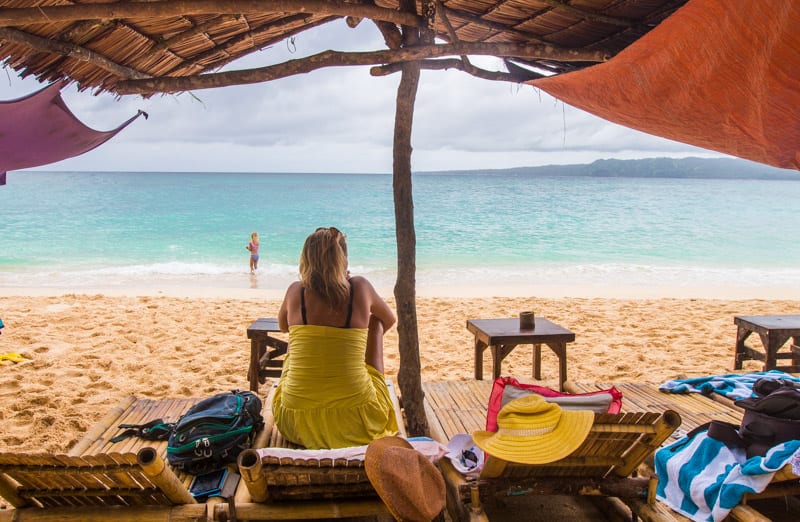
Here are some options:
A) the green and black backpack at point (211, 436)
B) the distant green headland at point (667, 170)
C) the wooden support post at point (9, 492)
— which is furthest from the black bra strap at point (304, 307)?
the distant green headland at point (667, 170)

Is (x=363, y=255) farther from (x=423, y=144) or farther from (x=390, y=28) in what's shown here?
(x=423, y=144)

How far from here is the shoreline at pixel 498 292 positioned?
8.54 m

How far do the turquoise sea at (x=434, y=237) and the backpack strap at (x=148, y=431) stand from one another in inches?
302

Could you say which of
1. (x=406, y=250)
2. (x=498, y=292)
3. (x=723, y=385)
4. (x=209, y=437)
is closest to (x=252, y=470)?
(x=209, y=437)

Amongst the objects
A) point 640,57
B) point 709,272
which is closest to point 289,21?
point 640,57

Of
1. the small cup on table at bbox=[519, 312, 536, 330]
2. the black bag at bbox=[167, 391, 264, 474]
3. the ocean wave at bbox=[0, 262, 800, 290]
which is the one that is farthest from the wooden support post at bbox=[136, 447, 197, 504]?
the ocean wave at bbox=[0, 262, 800, 290]

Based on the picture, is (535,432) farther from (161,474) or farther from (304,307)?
(161,474)

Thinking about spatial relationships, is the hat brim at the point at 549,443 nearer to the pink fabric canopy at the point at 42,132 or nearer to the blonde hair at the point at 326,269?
the blonde hair at the point at 326,269

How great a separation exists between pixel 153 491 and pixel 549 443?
1142 millimetres

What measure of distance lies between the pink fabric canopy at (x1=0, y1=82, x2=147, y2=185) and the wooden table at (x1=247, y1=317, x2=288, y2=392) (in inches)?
53.5

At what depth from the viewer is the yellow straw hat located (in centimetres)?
175

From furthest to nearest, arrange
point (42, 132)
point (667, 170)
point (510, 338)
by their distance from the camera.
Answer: point (667, 170), point (510, 338), point (42, 132)

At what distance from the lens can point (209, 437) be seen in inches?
83.7

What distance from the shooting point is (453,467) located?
205 centimetres
